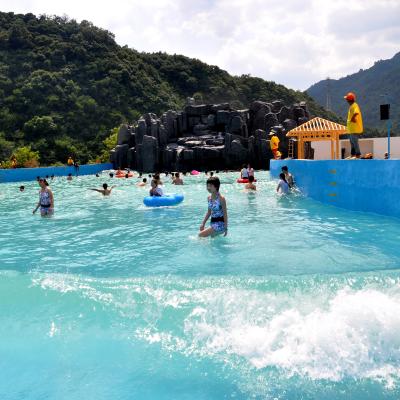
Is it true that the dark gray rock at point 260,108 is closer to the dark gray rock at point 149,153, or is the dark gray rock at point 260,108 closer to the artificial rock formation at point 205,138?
the artificial rock formation at point 205,138

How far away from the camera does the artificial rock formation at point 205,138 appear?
37.6m

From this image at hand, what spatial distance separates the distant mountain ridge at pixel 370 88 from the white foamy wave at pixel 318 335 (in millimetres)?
98888

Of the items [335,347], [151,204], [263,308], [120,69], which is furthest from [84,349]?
[120,69]

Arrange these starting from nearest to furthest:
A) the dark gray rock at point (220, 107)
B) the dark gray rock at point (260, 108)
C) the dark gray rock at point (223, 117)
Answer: the dark gray rock at point (260, 108) < the dark gray rock at point (223, 117) < the dark gray rock at point (220, 107)

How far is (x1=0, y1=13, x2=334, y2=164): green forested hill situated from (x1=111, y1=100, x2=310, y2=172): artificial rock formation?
11023 millimetres

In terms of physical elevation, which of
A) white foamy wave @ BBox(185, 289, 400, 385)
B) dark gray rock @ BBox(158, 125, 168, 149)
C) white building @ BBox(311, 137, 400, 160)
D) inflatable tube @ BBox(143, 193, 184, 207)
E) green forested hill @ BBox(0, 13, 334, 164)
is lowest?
white foamy wave @ BBox(185, 289, 400, 385)

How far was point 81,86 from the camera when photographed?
192ft

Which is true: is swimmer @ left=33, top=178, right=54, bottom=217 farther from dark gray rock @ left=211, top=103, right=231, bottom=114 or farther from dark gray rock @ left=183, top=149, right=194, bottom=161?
dark gray rock @ left=211, top=103, right=231, bottom=114

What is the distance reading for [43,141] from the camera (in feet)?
154

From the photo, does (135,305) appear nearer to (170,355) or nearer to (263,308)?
(170,355)

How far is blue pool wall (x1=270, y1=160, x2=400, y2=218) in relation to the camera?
9477mm

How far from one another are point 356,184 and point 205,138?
30.0 m

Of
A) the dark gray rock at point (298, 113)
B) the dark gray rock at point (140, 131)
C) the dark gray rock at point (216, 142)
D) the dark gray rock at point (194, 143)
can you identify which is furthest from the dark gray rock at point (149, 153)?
the dark gray rock at point (298, 113)

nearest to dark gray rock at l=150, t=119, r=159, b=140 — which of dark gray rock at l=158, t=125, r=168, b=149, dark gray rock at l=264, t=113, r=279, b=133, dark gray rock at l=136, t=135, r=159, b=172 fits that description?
dark gray rock at l=158, t=125, r=168, b=149
